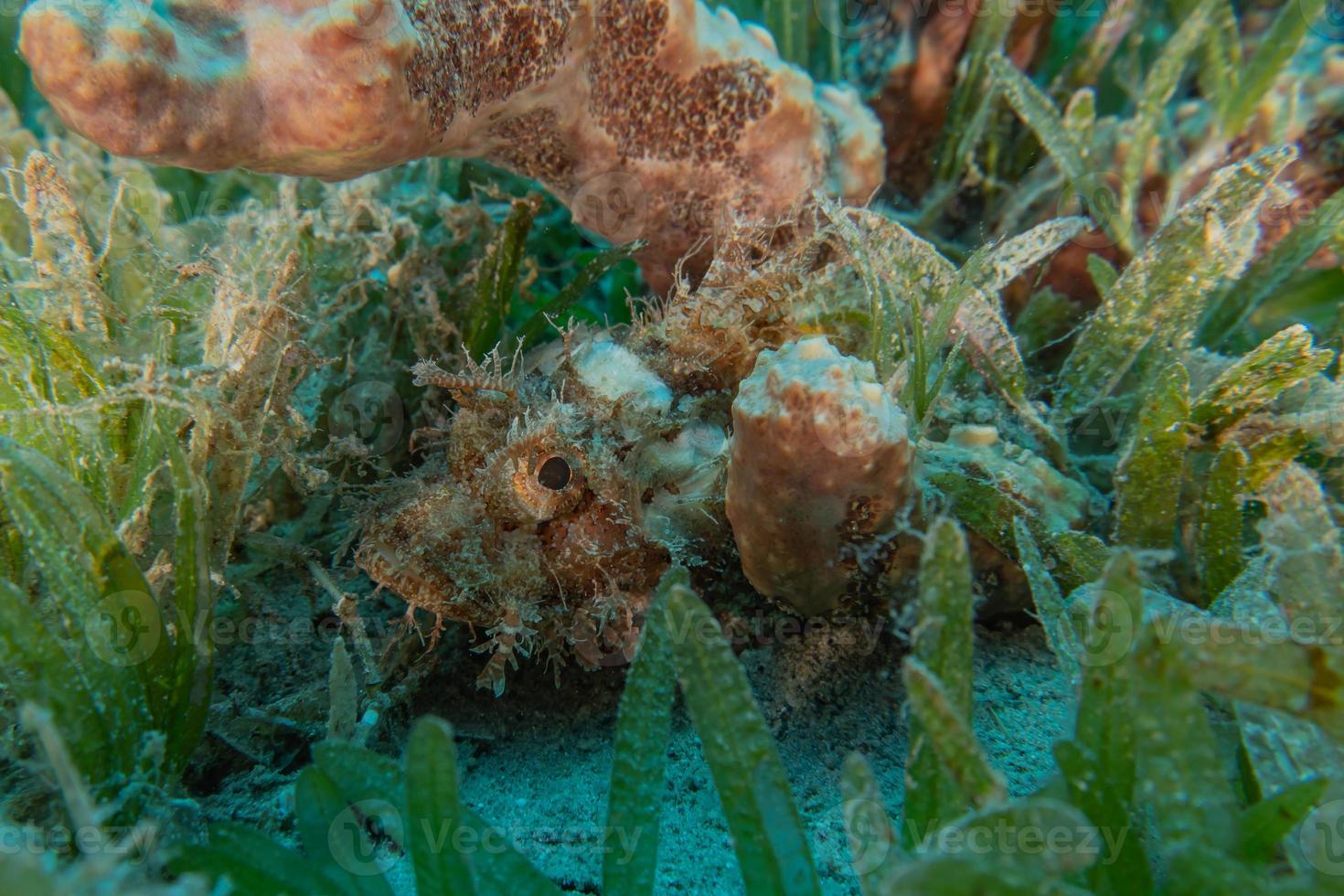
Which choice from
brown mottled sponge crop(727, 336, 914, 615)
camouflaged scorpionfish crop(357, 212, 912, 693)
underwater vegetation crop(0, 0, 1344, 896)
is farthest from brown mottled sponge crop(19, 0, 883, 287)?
brown mottled sponge crop(727, 336, 914, 615)

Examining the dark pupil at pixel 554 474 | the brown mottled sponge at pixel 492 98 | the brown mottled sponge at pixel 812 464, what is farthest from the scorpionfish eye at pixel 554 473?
the brown mottled sponge at pixel 492 98

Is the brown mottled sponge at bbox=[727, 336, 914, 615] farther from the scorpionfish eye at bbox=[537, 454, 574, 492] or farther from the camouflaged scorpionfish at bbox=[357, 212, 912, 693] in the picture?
the scorpionfish eye at bbox=[537, 454, 574, 492]

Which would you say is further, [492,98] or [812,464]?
[492,98]

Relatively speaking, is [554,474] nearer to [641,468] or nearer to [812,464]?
[641,468]

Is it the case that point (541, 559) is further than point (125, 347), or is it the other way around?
point (125, 347)

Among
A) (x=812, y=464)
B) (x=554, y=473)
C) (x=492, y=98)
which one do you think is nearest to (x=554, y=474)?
(x=554, y=473)

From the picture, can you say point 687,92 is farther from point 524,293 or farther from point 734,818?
point 734,818

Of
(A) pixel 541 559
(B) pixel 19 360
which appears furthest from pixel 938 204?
(B) pixel 19 360
